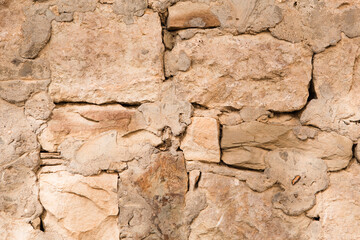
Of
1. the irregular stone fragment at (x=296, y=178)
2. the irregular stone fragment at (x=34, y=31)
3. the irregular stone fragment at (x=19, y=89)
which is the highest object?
the irregular stone fragment at (x=34, y=31)

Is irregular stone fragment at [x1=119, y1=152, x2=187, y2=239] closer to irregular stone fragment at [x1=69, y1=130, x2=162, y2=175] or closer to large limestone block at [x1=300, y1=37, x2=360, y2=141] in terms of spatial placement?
irregular stone fragment at [x1=69, y1=130, x2=162, y2=175]

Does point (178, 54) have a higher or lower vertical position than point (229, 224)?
higher

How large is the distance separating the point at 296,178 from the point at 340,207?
24cm

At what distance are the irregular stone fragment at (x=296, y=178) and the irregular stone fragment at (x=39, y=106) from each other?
1.11 meters

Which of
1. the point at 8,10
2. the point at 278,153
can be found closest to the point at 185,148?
the point at 278,153

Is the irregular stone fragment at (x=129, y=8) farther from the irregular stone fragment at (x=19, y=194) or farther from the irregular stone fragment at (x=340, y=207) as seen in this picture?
the irregular stone fragment at (x=340, y=207)

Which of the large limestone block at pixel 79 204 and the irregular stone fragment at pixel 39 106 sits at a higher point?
the irregular stone fragment at pixel 39 106

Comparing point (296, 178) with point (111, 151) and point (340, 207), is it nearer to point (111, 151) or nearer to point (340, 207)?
point (340, 207)

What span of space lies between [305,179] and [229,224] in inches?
16.9

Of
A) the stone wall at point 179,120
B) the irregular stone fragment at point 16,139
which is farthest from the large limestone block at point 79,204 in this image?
the irregular stone fragment at point 16,139

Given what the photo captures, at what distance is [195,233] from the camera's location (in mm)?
1888

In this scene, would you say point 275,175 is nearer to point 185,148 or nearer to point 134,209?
point 185,148

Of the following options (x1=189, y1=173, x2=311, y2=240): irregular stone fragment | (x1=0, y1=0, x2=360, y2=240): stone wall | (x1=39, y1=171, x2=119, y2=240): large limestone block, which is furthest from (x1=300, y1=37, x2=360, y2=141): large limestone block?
(x1=39, y1=171, x2=119, y2=240): large limestone block

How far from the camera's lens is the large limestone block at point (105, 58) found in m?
1.85
